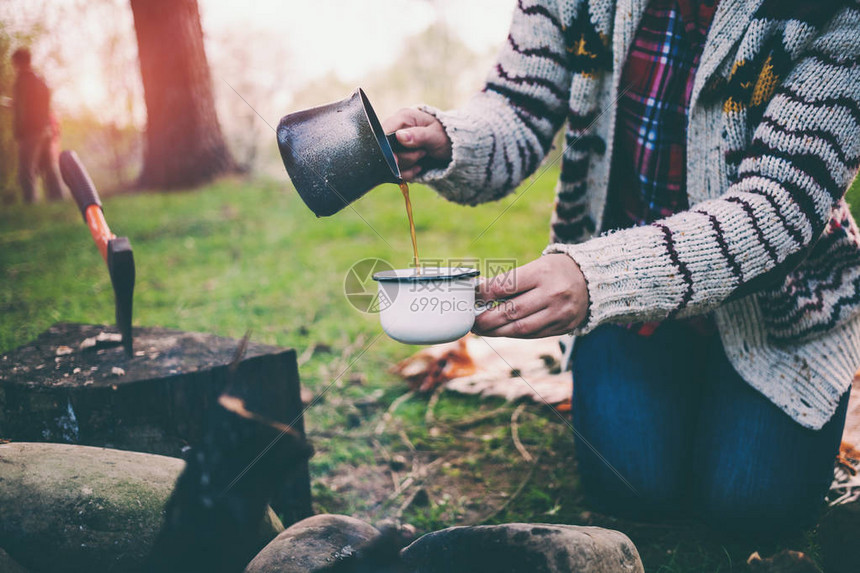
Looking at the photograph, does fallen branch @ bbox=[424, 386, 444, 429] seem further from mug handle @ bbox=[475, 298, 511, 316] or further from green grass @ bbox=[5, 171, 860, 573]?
mug handle @ bbox=[475, 298, 511, 316]

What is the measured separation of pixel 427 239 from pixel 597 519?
3.54 m

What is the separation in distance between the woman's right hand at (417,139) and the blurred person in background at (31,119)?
320cm

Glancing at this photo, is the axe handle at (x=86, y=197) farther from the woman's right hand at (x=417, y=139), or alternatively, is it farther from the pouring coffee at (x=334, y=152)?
the woman's right hand at (x=417, y=139)

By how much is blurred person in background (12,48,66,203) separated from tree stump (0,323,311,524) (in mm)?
2607

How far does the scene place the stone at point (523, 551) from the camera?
1.02 meters

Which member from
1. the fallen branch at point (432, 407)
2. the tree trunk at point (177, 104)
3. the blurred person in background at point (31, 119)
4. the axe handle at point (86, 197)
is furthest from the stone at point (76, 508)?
the tree trunk at point (177, 104)

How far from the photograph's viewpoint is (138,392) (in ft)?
4.48

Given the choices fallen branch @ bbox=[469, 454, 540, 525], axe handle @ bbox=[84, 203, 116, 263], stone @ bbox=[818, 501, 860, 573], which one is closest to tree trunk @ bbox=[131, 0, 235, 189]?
axe handle @ bbox=[84, 203, 116, 263]

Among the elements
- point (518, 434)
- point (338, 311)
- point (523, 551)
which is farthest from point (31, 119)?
point (523, 551)

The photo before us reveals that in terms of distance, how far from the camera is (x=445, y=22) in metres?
11.7

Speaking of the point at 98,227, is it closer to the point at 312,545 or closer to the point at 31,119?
the point at 312,545

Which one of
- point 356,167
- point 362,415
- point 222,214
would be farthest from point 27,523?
point 222,214

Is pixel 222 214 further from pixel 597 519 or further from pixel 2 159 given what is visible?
pixel 597 519

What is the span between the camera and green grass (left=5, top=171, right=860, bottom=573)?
167 cm
